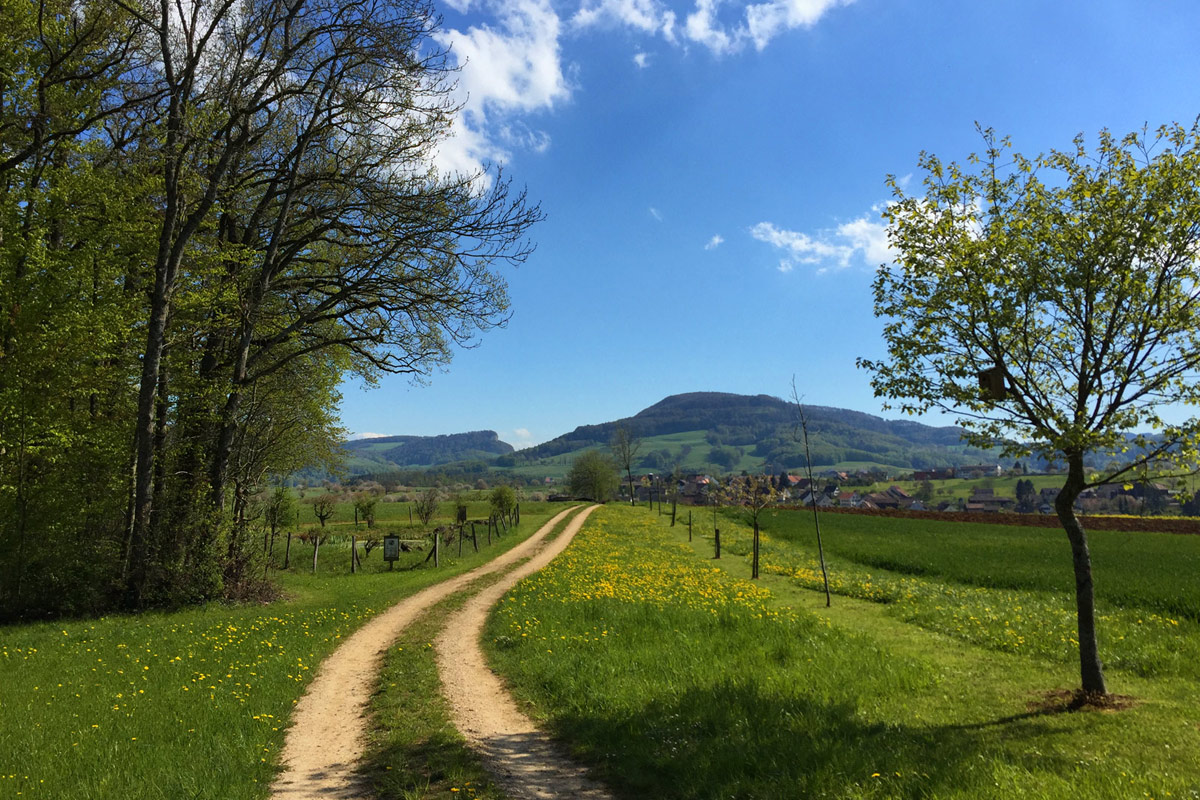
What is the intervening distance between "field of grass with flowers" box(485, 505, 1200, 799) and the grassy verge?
391 centimetres

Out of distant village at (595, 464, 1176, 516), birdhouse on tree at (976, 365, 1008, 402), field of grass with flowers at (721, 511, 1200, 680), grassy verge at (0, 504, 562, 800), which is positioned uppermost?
birdhouse on tree at (976, 365, 1008, 402)

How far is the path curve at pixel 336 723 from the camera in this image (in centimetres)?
657

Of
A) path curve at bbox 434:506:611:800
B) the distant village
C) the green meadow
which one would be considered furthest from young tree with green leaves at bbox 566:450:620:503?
path curve at bbox 434:506:611:800

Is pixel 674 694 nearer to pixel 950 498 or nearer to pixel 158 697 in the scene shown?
pixel 158 697

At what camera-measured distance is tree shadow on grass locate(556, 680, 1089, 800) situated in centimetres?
611

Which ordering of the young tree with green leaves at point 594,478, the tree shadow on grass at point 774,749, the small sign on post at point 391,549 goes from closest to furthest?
1. the tree shadow on grass at point 774,749
2. the small sign on post at point 391,549
3. the young tree with green leaves at point 594,478

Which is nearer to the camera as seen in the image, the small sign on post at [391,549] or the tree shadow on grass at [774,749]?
the tree shadow on grass at [774,749]

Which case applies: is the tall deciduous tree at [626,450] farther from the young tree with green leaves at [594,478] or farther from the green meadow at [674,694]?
the green meadow at [674,694]

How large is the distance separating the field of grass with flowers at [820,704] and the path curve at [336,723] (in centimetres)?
250

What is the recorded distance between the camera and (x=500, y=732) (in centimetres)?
821

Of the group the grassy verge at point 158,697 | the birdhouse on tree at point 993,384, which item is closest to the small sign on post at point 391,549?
the grassy verge at point 158,697

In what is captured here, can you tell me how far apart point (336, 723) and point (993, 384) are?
1113 centimetres

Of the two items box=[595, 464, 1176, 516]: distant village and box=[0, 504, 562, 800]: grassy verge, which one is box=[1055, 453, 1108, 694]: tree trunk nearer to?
box=[0, 504, 562, 800]: grassy verge

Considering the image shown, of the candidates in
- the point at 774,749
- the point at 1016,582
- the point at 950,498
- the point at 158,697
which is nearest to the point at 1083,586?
the point at 774,749
